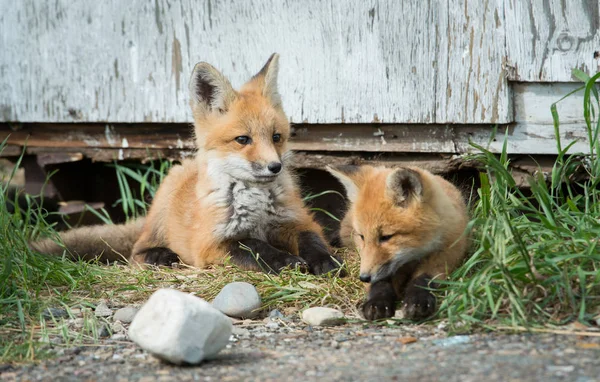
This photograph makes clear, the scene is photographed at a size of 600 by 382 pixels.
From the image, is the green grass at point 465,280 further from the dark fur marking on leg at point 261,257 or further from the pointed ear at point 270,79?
the pointed ear at point 270,79

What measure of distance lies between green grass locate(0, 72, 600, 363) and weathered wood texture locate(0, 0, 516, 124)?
0.81m

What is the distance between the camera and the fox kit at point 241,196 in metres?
4.00

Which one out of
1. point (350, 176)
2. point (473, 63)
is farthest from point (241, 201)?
point (473, 63)

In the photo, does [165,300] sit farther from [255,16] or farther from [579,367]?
[255,16]

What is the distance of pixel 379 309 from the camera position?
120 inches

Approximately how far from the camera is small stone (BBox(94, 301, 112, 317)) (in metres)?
3.34

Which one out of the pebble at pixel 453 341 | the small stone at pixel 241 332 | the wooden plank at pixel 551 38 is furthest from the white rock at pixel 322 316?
the wooden plank at pixel 551 38

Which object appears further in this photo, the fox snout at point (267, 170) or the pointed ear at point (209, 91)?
the pointed ear at point (209, 91)

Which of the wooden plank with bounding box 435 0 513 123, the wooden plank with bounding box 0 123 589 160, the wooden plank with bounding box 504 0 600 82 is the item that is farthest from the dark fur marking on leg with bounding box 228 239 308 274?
the wooden plank with bounding box 504 0 600 82

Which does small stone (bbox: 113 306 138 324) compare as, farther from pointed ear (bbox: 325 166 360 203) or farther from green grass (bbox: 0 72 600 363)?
pointed ear (bbox: 325 166 360 203)

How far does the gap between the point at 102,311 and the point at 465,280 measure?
5.64ft

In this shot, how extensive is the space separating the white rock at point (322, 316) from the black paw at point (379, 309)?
0.40ft

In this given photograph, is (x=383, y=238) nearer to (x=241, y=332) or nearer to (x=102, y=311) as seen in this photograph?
(x=241, y=332)

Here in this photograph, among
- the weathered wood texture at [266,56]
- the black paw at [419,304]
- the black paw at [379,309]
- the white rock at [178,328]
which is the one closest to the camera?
the white rock at [178,328]
